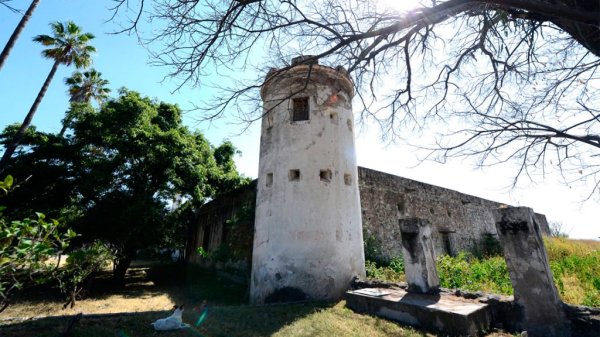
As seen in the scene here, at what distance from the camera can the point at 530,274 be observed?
4527mm

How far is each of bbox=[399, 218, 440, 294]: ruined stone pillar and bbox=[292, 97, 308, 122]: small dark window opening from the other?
445cm

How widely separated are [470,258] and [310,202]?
1134 cm

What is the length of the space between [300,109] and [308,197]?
2997 millimetres

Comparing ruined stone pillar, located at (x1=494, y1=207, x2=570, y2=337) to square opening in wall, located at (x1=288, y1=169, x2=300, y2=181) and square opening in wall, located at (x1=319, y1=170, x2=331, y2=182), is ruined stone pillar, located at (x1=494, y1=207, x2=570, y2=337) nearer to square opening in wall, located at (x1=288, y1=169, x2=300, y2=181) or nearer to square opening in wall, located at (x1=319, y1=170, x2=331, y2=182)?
square opening in wall, located at (x1=319, y1=170, x2=331, y2=182)

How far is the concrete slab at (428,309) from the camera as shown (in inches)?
175

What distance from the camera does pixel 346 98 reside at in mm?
9922

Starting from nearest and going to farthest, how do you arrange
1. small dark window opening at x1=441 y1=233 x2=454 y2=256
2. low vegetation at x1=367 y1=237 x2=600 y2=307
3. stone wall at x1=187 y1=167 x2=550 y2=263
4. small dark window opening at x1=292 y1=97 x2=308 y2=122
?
low vegetation at x1=367 y1=237 x2=600 y2=307 → small dark window opening at x1=292 y1=97 x2=308 y2=122 → stone wall at x1=187 y1=167 x2=550 y2=263 → small dark window opening at x1=441 y1=233 x2=454 y2=256

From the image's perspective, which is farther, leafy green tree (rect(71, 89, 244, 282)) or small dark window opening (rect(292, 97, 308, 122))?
leafy green tree (rect(71, 89, 244, 282))

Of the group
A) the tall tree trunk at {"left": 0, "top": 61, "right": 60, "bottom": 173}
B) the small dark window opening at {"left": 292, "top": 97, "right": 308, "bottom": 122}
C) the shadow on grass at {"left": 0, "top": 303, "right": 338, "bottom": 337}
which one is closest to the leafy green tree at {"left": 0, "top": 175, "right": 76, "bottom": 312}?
the shadow on grass at {"left": 0, "top": 303, "right": 338, "bottom": 337}

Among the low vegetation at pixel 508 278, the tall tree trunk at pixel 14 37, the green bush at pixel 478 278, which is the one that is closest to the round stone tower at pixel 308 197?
the low vegetation at pixel 508 278

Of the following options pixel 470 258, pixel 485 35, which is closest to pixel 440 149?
pixel 485 35

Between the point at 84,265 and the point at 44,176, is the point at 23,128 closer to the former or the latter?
the point at 44,176

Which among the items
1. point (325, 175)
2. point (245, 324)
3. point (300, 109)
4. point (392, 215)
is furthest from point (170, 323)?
point (392, 215)

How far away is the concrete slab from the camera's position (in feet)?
14.6
